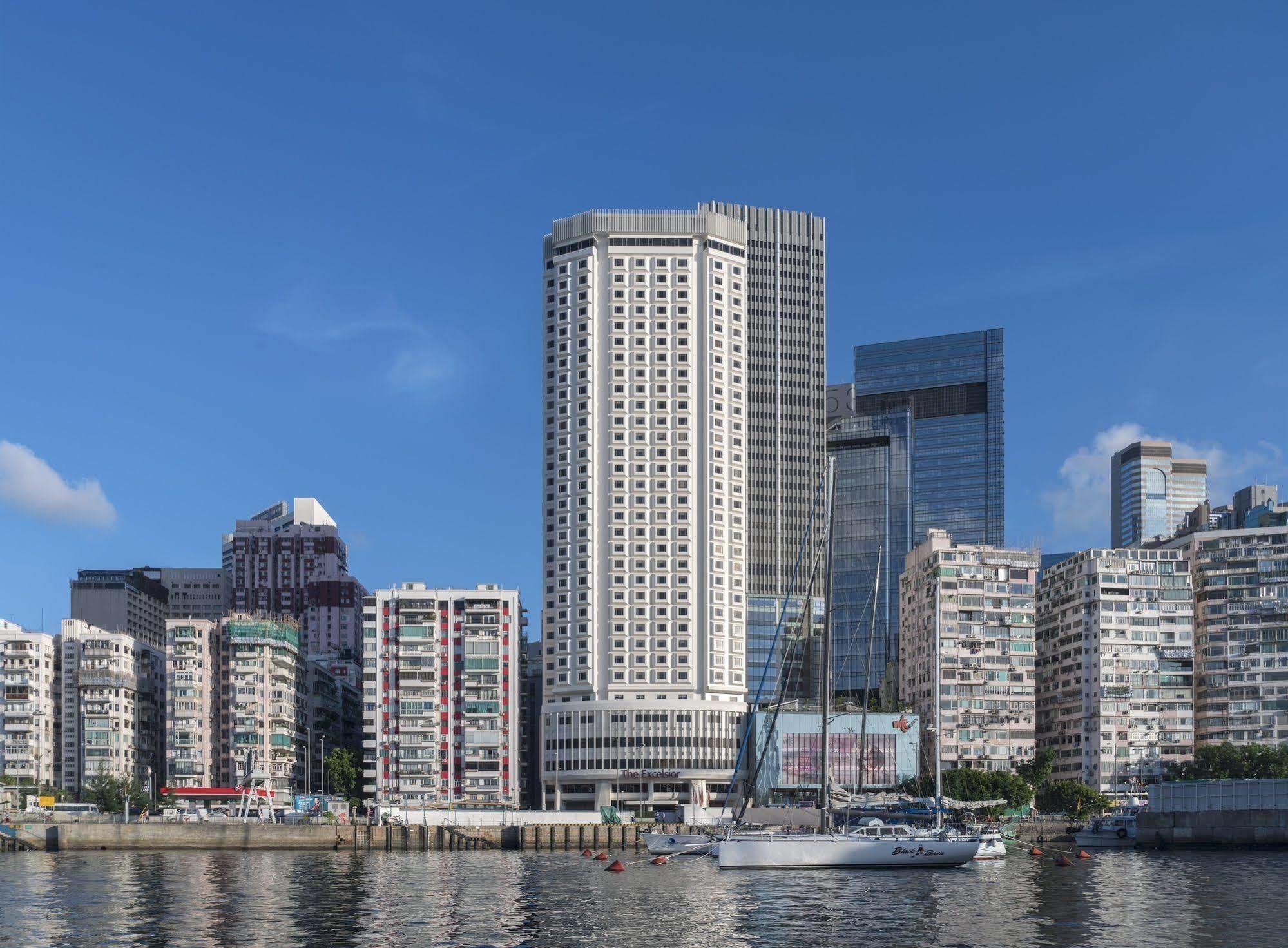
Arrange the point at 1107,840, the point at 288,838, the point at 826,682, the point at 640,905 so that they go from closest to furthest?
the point at 640,905
the point at 826,682
the point at 1107,840
the point at 288,838

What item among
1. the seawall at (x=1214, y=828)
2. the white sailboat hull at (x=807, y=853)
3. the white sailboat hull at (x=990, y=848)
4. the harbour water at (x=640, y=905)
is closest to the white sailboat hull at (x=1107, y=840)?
the seawall at (x=1214, y=828)

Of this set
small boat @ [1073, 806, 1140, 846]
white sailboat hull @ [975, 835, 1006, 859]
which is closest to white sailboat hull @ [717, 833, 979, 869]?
white sailboat hull @ [975, 835, 1006, 859]

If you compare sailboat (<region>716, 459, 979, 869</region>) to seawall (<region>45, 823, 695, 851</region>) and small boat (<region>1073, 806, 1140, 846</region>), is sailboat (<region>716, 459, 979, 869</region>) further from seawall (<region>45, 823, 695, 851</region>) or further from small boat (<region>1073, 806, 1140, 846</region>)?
seawall (<region>45, 823, 695, 851</region>)

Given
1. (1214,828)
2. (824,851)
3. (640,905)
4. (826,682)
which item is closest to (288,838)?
(826,682)

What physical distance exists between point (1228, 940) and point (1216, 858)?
257 ft

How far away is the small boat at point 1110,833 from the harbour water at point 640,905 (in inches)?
1412

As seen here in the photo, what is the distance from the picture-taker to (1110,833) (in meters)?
190

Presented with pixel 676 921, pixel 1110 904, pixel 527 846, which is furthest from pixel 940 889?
pixel 527 846

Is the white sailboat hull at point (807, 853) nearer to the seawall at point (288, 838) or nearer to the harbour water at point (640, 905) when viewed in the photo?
the harbour water at point (640, 905)

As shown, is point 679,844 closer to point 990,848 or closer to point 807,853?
point 990,848

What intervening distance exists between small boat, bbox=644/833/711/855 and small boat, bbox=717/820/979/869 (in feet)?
81.2

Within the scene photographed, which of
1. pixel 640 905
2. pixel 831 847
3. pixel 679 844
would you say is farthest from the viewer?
pixel 679 844

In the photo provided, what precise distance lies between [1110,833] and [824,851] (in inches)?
2985

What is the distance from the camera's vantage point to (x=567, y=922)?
3620 inches
